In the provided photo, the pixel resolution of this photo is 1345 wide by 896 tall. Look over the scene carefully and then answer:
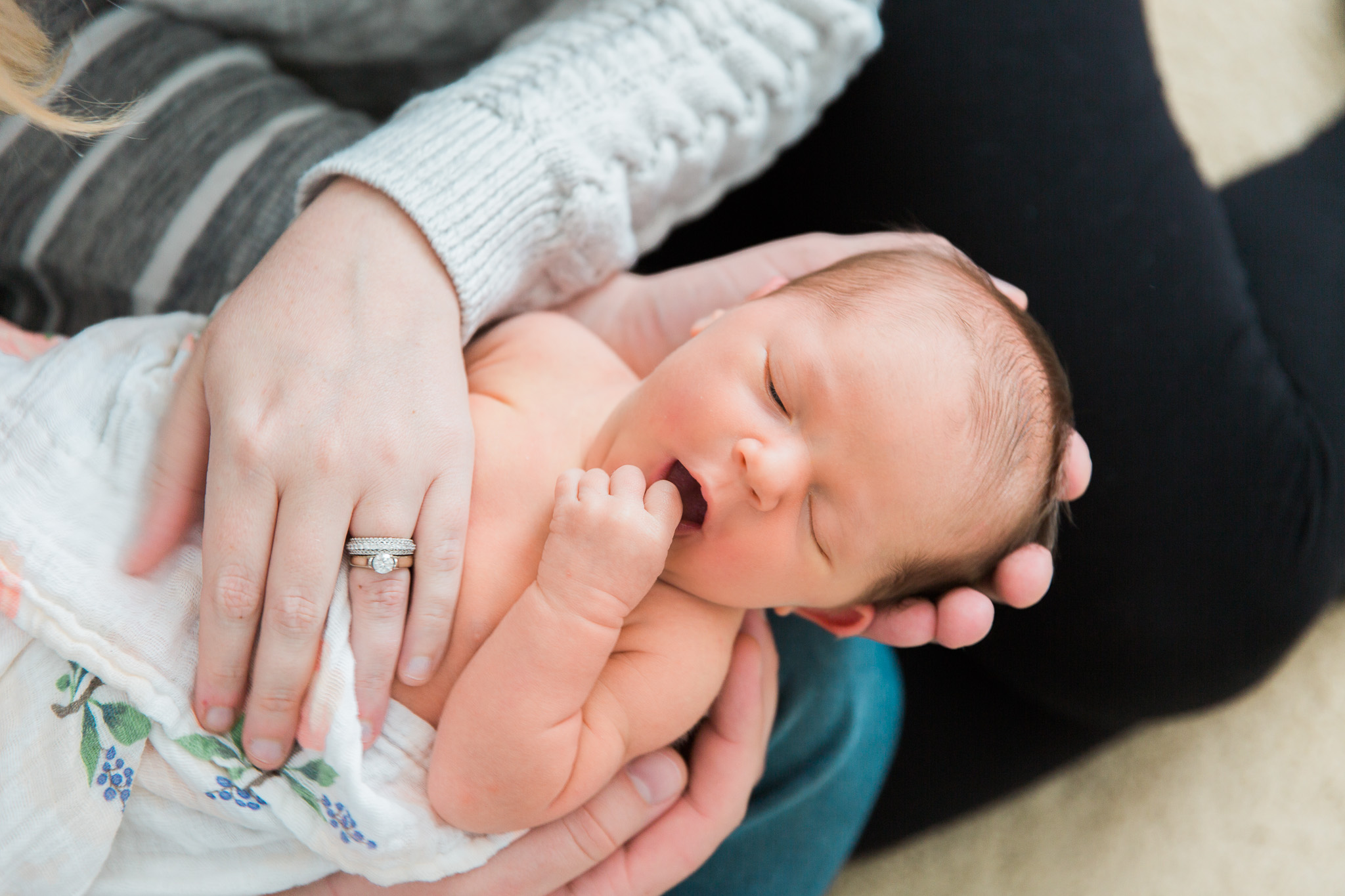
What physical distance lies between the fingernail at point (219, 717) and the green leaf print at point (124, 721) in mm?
57

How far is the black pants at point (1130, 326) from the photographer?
3.88ft

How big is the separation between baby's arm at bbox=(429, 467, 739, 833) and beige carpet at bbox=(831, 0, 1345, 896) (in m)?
0.96

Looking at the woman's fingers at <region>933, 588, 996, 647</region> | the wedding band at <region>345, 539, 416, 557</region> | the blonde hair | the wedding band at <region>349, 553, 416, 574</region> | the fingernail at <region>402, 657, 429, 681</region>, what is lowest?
the woman's fingers at <region>933, 588, 996, 647</region>

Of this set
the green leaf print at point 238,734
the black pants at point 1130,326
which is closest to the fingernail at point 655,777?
the green leaf print at point 238,734

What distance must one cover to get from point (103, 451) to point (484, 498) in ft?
1.18

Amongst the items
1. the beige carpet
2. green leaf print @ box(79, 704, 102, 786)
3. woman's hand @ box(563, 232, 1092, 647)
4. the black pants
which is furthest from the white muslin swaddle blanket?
the beige carpet

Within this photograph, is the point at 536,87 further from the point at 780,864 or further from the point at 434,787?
the point at 780,864

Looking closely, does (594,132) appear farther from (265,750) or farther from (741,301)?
(265,750)

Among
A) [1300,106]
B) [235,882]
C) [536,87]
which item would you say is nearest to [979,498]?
[536,87]

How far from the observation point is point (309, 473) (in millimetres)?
773

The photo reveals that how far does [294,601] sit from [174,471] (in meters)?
0.20

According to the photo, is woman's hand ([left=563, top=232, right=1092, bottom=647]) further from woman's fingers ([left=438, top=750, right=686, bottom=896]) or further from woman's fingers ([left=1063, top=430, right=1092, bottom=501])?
woman's fingers ([left=438, top=750, right=686, bottom=896])

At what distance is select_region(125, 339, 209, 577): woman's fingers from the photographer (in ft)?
2.74

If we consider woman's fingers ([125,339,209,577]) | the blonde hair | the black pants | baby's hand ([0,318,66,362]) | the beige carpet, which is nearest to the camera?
the blonde hair
